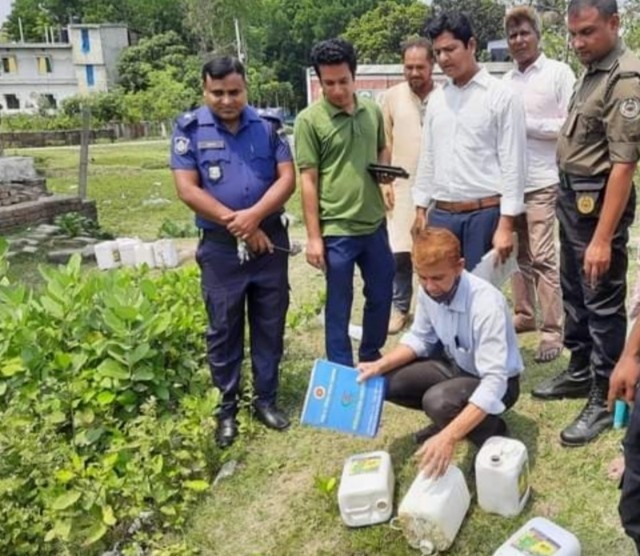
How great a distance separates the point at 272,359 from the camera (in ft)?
10.2

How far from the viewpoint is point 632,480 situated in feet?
5.23

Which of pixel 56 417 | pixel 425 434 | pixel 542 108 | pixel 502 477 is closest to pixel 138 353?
pixel 56 417

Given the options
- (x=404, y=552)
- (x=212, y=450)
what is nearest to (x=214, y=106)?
(x=212, y=450)

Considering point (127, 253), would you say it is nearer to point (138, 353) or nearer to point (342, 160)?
point (138, 353)

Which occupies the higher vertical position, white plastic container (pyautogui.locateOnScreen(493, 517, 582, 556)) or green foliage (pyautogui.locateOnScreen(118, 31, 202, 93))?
green foliage (pyautogui.locateOnScreen(118, 31, 202, 93))

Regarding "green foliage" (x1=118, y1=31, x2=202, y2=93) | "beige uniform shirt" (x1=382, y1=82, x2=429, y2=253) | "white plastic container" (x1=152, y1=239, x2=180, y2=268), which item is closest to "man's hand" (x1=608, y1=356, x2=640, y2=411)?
"beige uniform shirt" (x1=382, y1=82, x2=429, y2=253)

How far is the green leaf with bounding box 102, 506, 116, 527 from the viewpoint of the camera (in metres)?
2.48

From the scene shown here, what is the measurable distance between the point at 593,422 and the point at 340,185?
140 centimetres

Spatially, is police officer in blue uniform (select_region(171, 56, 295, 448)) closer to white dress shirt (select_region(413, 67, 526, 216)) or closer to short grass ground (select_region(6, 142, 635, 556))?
short grass ground (select_region(6, 142, 635, 556))

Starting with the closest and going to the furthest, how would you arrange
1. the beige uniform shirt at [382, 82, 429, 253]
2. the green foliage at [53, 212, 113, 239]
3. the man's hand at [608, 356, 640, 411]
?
1. the man's hand at [608, 356, 640, 411]
2. the beige uniform shirt at [382, 82, 429, 253]
3. the green foliage at [53, 212, 113, 239]

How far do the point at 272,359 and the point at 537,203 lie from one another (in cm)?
148

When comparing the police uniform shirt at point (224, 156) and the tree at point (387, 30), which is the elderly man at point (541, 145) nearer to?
the police uniform shirt at point (224, 156)

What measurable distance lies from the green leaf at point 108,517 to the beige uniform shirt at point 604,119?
6.82 feet

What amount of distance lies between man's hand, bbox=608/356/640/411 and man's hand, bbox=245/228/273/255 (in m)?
1.49
